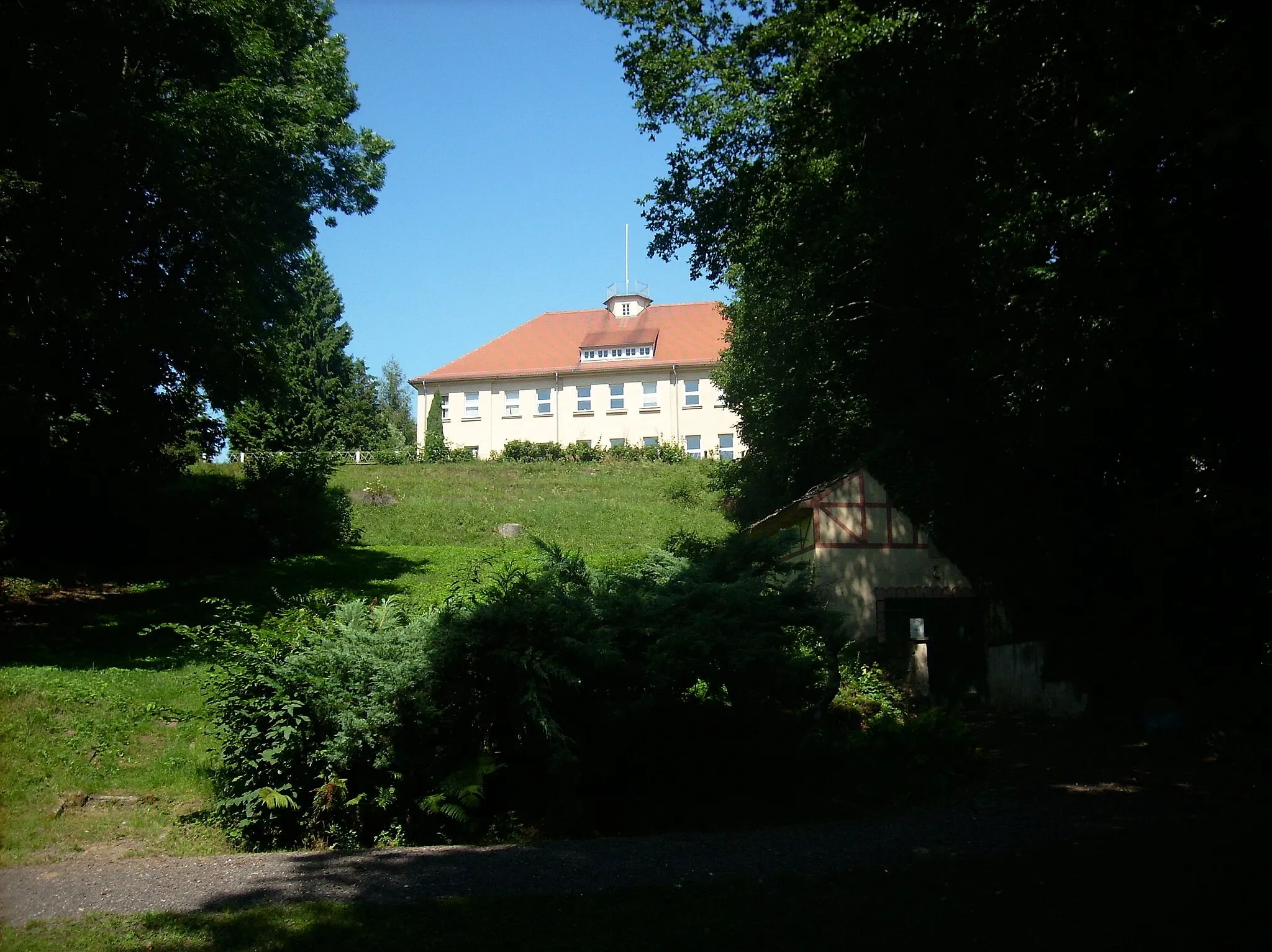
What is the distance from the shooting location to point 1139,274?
873cm

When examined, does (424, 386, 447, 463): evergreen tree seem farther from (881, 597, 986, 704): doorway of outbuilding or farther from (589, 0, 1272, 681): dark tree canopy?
(881, 597, 986, 704): doorway of outbuilding

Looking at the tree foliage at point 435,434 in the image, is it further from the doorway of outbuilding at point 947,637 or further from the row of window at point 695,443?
the doorway of outbuilding at point 947,637

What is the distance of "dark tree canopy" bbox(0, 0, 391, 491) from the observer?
13.2 m

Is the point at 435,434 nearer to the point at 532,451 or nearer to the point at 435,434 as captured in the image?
the point at 435,434

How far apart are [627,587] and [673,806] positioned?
220 centimetres

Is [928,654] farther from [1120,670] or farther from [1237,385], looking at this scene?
[1237,385]

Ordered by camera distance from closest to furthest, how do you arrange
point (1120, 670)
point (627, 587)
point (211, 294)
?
point (627, 587), point (1120, 670), point (211, 294)

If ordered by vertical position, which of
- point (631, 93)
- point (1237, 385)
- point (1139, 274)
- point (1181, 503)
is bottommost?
point (1181, 503)

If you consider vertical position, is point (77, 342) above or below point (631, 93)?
below

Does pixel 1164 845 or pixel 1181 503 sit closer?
pixel 1164 845

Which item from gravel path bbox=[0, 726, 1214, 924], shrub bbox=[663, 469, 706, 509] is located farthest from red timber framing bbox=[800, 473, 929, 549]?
shrub bbox=[663, 469, 706, 509]

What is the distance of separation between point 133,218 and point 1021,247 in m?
12.1

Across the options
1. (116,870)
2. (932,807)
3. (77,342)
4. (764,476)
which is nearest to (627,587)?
(932,807)

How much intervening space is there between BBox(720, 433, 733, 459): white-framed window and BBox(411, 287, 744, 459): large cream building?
0.15 feet
